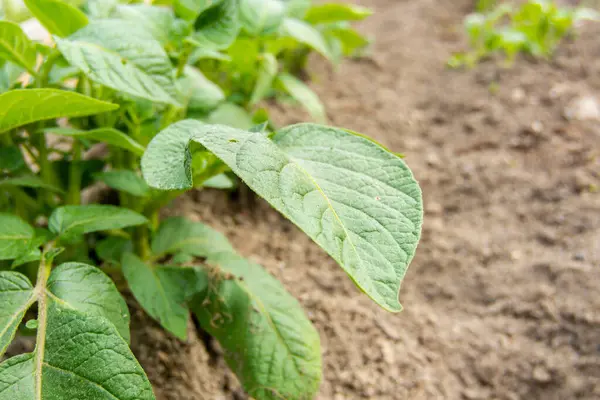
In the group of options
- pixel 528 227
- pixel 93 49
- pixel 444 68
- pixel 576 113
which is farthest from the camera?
pixel 444 68

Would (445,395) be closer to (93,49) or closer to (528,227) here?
(528,227)

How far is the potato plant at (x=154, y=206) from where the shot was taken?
2.25 ft

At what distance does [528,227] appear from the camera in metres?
1.56

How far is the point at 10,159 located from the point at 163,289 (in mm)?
379

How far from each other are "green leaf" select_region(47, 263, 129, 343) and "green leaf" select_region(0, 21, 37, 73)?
434 millimetres

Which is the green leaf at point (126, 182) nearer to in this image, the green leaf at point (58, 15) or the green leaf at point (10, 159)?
the green leaf at point (10, 159)

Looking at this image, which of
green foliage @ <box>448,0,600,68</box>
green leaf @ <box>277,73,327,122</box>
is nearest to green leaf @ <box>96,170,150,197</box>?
green leaf @ <box>277,73,327,122</box>

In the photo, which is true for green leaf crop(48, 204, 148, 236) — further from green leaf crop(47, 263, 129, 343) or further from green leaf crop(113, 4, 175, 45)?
green leaf crop(113, 4, 175, 45)

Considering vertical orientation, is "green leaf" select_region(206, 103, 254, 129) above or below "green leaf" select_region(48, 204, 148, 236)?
below

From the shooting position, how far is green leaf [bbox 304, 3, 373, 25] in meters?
1.80

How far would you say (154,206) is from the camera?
1107mm

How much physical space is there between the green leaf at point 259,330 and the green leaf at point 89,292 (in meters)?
0.24

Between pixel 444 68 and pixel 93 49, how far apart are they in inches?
75.8

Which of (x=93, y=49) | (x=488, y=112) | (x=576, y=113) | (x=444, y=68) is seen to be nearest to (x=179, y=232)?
(x=93, y=49)
